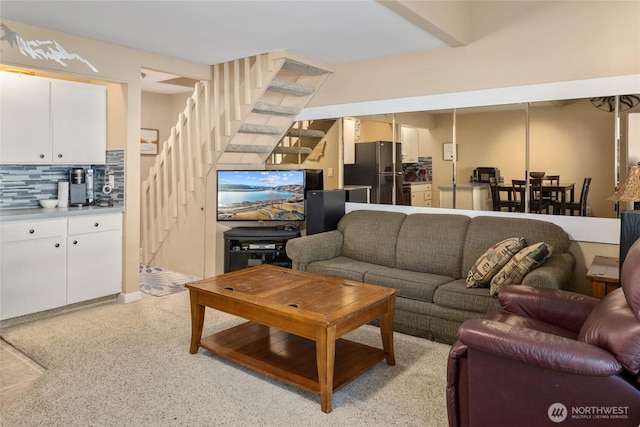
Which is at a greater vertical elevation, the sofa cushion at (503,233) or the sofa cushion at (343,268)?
the sofa cushion at (503,233)

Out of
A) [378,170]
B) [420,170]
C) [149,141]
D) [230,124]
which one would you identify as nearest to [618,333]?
[420,170]

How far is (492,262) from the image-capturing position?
10.6 ft

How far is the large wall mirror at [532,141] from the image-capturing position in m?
3.36

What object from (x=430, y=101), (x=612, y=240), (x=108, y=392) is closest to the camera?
(x=108, y=392)

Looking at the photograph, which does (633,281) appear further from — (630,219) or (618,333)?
(630,219)

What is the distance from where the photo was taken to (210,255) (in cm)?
529

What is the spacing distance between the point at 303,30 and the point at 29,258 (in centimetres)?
296

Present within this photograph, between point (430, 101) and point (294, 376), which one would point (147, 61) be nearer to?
point (430, 101)

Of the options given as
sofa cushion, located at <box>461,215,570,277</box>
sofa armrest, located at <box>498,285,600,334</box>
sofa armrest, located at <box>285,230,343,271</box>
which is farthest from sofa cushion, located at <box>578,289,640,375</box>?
sofa armrest, located at <box>285,230,343,271</box>

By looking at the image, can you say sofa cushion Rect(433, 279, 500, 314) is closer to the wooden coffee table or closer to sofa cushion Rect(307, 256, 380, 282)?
the wooden coffee table

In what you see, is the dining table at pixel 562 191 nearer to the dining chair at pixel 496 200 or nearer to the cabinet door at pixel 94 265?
the dining chair at pixel 496 200

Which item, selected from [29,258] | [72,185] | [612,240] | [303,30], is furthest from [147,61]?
[612,240]

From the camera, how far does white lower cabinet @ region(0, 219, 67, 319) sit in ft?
11.8

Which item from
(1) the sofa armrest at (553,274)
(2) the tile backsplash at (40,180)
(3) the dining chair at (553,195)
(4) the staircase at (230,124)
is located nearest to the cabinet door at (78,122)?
(2) the tile backsplash at (40,180)
